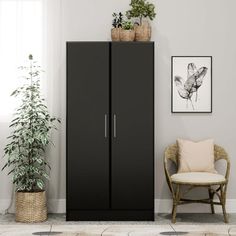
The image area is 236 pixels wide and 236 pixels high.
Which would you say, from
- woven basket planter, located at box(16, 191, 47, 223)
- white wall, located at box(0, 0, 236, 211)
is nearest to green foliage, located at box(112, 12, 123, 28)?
white wall, located at box(0, 0, 236, 211)

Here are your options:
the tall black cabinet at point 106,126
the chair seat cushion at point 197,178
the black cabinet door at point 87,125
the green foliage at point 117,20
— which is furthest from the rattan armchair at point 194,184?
the green foliage at point 117,20

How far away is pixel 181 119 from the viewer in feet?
20.3

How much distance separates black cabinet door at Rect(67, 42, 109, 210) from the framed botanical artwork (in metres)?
0.90

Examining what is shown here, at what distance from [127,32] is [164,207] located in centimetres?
196

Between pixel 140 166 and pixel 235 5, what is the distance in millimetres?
2109

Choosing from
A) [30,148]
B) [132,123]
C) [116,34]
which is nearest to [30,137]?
[30,148]

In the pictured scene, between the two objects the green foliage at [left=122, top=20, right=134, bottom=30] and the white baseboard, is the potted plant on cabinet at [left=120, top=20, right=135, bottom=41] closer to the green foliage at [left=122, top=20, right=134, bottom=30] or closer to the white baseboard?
the green foliage at [left=122, top=20, right=134, bottom=30]

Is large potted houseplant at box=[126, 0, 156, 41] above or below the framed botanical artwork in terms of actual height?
above

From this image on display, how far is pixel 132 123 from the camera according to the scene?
5.68 metres

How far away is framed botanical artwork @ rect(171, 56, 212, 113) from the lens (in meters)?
6.17

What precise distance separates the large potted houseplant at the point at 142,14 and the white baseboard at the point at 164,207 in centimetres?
181

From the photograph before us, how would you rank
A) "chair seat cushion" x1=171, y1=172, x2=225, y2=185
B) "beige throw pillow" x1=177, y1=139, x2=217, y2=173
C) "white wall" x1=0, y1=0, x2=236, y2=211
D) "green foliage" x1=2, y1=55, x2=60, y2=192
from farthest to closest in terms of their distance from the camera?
"white wall" x1=0, y1=0, x2=236, y2=211
"beige throw pillow" x1=177, y1=139, x2=217, y2=173
"green foliage" x1=2, y1=55, x2=60, y2=192
"chair seat cushion" x1=171, y1=172, x2=225, y2=185

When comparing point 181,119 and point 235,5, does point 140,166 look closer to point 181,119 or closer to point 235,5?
point 181,119

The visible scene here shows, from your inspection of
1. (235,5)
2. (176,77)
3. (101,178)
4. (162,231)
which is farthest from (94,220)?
(235,5)
